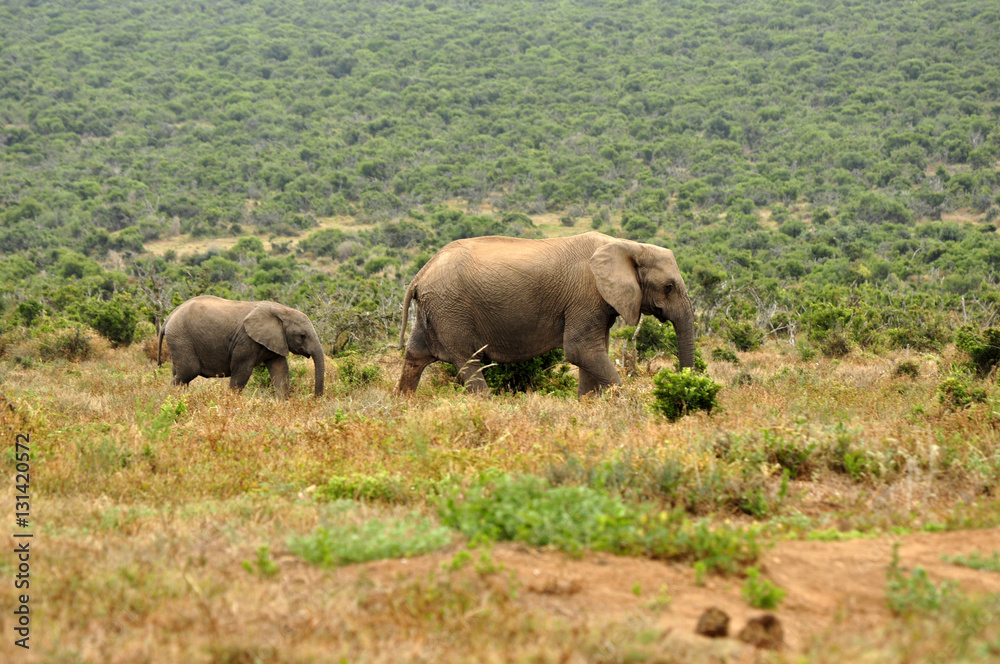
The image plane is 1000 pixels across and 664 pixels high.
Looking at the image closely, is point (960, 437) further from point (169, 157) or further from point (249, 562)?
point (169, 157)

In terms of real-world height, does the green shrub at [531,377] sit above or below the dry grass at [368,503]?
below

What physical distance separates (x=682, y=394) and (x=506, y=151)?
158 ft

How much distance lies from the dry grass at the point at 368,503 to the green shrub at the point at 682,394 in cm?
28

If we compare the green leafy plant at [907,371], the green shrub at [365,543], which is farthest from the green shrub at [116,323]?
the green leafy plant at [907,371]

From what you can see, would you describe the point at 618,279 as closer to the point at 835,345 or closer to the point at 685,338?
the point at 685,338

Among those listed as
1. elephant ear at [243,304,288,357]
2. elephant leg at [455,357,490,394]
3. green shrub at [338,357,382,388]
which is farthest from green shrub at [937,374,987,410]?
elephant ear at [243,304,288,357]

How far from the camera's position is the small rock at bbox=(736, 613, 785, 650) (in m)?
3.25

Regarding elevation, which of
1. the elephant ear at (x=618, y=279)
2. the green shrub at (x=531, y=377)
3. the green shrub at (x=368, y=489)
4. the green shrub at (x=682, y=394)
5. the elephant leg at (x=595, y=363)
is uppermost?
the elephant ear at (x=618, y=279)

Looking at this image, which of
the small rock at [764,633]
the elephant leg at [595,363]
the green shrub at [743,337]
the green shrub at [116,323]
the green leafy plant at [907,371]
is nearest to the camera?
the small rock at [764,633]

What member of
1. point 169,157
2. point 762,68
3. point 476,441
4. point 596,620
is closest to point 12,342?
point 476,441

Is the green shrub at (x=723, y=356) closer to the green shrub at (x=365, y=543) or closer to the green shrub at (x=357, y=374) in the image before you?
the green shrub at (x=357, y=374)

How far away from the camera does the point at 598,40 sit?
77.9 metres

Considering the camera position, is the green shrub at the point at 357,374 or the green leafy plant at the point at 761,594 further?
the green shrub at the point at 357,374

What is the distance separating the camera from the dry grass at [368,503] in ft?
10.7
